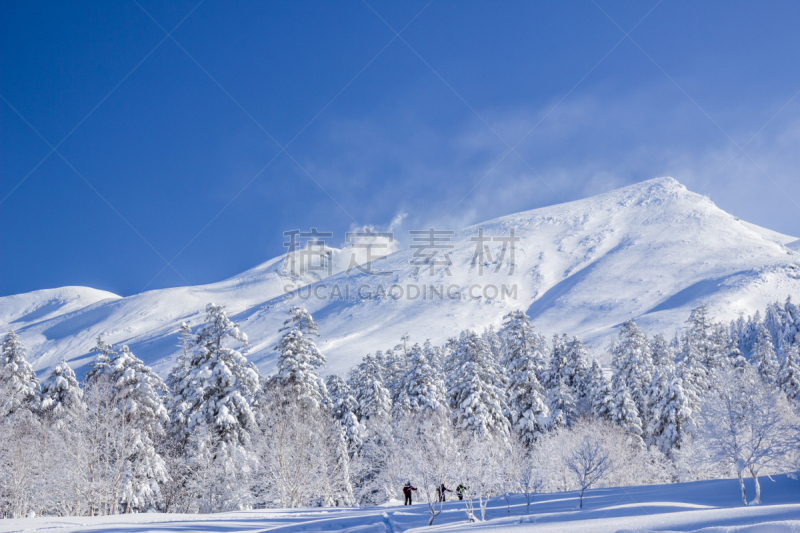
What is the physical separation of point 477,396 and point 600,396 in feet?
44.3

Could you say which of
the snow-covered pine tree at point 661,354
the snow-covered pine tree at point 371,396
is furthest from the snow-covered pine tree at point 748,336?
the snow-covered pine tree at point 371,396

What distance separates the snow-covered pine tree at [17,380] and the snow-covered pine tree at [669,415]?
49.0m

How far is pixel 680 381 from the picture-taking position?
39.5 m

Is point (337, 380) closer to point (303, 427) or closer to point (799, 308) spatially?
point (303, 427)

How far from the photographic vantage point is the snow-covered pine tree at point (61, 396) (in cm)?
3325

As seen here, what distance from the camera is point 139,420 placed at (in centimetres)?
2977

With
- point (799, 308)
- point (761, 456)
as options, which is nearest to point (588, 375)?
point (761, 456)

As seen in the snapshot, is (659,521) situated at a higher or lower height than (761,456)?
higher

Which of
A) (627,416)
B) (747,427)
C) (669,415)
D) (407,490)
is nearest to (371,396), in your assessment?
(407,490)

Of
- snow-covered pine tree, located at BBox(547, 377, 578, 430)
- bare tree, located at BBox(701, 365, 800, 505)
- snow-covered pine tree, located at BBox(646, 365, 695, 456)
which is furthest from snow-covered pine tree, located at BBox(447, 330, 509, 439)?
bare tree, located at BBox(701, 365, 800, 505)

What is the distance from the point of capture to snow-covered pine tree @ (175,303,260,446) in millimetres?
29219

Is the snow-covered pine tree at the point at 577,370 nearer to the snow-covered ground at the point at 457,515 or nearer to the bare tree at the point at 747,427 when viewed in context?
the snow-covered ground at the point at 457,515

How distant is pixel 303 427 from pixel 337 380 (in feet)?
59.1

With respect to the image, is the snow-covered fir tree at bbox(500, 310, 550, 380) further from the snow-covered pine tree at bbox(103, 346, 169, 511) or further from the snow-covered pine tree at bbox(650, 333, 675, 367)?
the snow-covered pine tree at bbox(103, 346, 169, 511)
